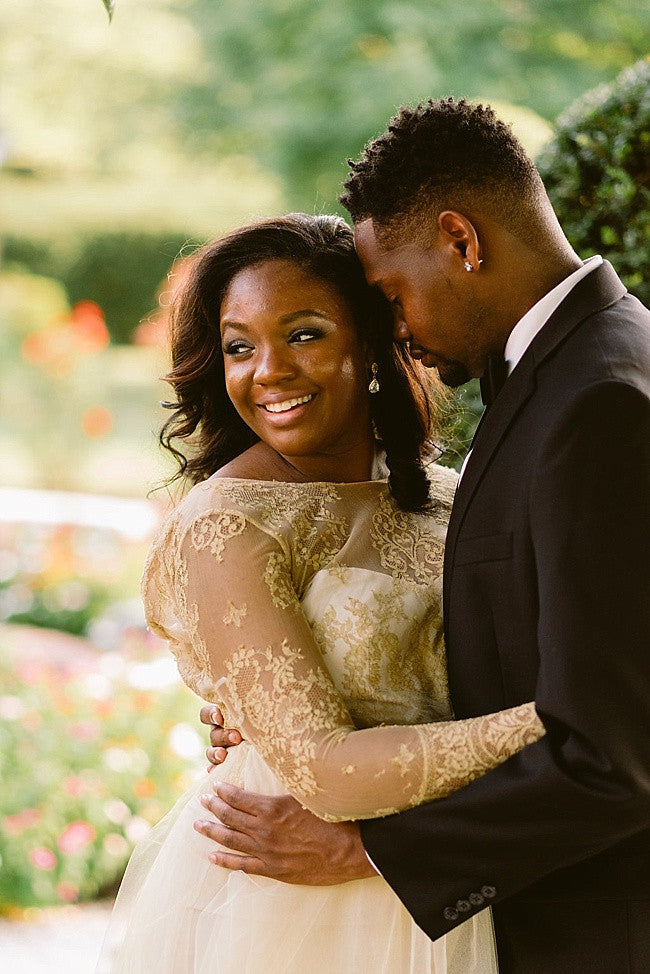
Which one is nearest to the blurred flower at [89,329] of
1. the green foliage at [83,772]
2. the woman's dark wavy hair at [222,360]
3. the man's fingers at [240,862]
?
the green foliage at [83,772]

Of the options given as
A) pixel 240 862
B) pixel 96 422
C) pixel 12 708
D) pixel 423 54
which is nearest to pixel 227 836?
pixel 240 862

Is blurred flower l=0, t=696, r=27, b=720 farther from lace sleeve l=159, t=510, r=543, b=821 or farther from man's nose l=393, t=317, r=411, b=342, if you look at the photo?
man's nose l=393, t=317, r=411, b=342

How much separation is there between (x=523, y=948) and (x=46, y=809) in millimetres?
3252

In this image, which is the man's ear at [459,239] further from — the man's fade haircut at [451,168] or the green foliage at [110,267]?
the green foliage at [110,267]

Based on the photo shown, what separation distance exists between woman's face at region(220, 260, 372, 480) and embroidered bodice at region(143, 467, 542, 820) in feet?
0.47

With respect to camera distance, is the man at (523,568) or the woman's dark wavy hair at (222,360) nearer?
the man at (523,568)

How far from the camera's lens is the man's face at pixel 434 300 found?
7.61 ft

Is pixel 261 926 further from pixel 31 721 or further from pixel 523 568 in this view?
pixel 31 721

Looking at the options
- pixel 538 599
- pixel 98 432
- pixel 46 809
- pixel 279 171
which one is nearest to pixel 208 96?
pixel 279 171

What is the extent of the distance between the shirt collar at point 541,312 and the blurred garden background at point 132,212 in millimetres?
830

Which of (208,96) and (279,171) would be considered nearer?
(279,171)

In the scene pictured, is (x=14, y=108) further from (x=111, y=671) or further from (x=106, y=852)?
(x=106, y=852)

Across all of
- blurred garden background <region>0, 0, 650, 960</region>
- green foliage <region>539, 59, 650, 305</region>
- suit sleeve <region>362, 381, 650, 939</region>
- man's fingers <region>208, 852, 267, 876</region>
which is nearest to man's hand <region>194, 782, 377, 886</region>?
man's fingers <region>208, 852, 267, 876</region>

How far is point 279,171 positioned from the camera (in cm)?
1309
